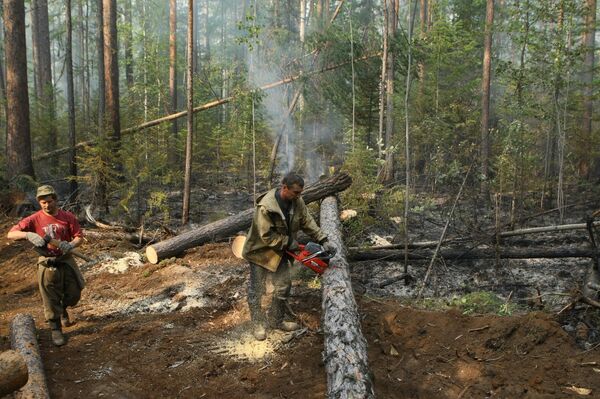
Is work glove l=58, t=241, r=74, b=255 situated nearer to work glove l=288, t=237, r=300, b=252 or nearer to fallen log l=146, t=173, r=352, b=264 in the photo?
work glove l=288, t=237, r=300, b=252

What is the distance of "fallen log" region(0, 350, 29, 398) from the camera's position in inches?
122

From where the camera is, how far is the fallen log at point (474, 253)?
7762 mm

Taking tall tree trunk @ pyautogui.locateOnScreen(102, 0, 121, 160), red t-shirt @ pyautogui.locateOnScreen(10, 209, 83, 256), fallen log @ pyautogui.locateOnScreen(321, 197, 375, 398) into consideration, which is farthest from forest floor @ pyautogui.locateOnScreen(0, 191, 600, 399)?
tall tree trunk @ pyautogui.locateOnScreen(102, 0, 121, 160)

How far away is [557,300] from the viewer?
22.7 ft

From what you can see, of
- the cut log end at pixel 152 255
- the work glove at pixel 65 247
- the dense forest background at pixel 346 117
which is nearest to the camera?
the work glove at pixel 65 247

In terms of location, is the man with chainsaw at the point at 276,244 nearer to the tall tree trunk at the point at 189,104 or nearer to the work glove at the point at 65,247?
the work glove at the point at 65,247

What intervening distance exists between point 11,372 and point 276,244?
2.96 meters

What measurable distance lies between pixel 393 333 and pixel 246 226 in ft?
16.2

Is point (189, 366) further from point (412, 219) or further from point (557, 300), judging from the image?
point (412, 219)

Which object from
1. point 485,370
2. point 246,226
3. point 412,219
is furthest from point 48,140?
point 485,370

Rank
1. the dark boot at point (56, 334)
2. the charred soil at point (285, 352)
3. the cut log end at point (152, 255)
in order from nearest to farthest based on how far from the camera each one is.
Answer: the charred soil at point (285, 352) < the dark boot at point (56, 334) < the cut log end at point (152, 255)

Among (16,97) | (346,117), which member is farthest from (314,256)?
(346,117)

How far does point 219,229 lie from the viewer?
9.26 meters

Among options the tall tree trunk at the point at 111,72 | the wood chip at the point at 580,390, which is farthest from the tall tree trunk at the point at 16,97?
the wood chip at the point at 580,390
